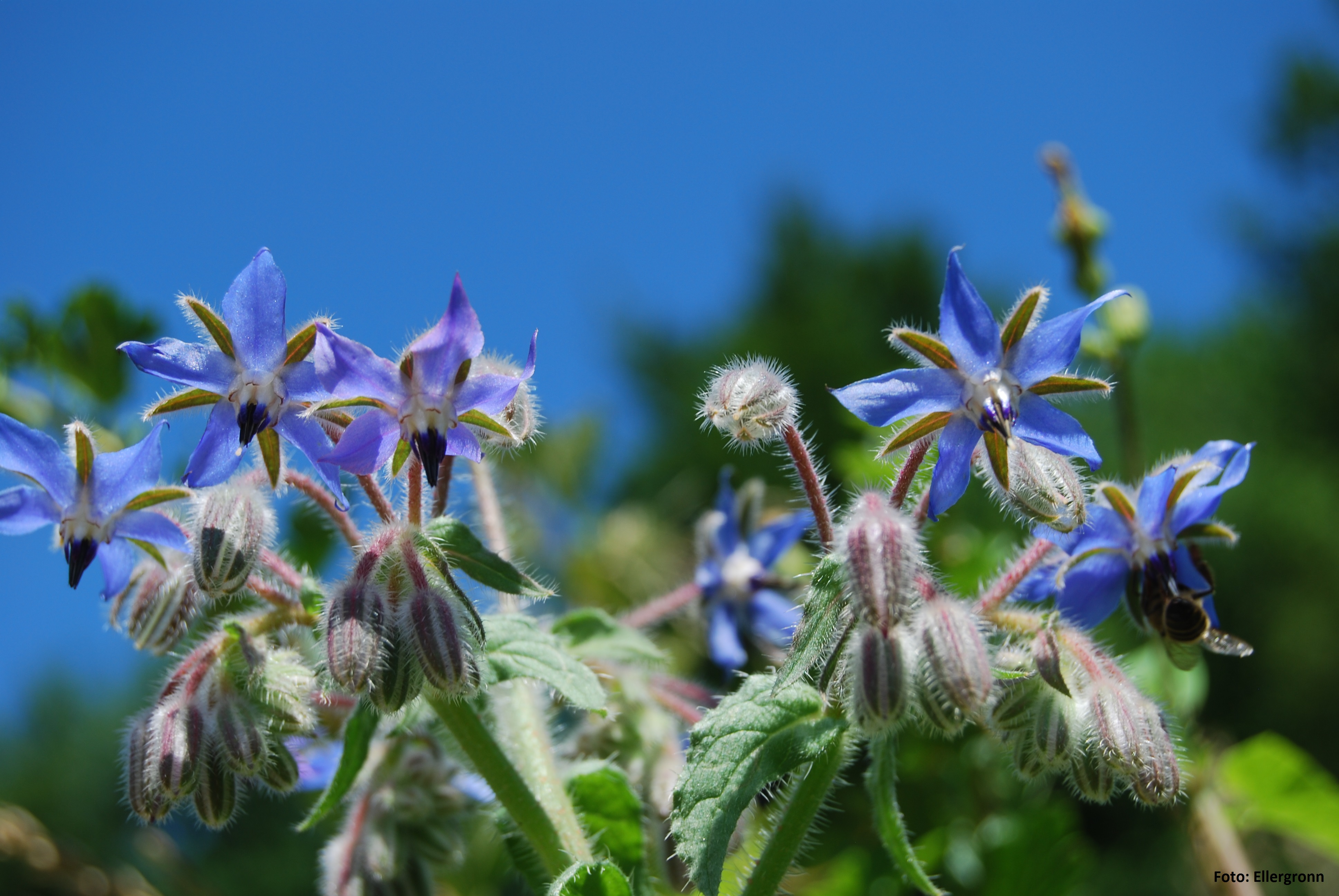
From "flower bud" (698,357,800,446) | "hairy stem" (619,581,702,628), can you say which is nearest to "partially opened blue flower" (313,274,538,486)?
"flower bud" (698,357,800,446)

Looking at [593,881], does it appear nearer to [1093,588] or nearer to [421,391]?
[421,391]

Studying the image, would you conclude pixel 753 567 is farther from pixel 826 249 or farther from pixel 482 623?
pixel 826 249

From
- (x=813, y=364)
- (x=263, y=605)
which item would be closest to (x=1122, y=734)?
(x=263, y=605)

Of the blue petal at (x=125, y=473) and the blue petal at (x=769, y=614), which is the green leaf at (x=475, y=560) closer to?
the blue petal at (x=125, y=473)

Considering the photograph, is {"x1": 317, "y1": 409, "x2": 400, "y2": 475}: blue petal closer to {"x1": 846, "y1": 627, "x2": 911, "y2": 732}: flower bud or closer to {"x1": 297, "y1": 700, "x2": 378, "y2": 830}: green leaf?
{"x1": 297, "y1": 700, "x2": 378, "y2": 830}: green leaf

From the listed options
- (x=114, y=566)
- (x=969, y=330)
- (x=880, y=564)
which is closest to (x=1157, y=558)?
(x=969, y=330)

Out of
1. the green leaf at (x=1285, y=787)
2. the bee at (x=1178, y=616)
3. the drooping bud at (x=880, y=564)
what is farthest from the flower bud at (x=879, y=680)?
the green leaf at (x=1285, y=787)

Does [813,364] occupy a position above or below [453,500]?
above
